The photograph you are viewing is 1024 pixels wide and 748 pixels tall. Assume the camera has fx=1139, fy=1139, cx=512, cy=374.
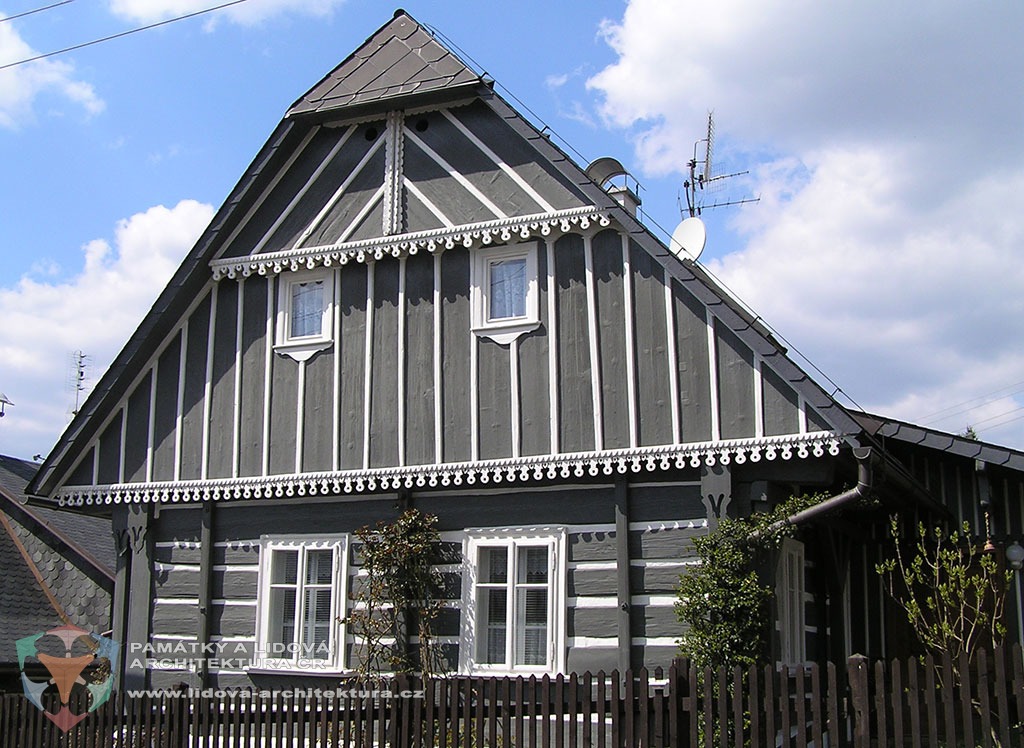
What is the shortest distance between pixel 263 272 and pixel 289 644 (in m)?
4.54

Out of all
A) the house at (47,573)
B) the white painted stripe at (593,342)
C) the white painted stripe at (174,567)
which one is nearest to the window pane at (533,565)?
the white painted stripe at (593,342)

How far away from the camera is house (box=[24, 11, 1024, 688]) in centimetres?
1177

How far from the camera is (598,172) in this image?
14.2 meters

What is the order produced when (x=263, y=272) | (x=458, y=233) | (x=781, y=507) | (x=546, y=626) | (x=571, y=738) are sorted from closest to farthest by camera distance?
(x=571, y=738)
(x=781, y=507)
(x=546, y=626)
(x=458, y=233)
(x=263, y=272)

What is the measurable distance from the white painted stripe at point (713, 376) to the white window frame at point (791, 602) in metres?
1.52

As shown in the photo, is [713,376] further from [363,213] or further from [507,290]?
[363,213]

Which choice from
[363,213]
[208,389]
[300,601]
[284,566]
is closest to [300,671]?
[300,601]

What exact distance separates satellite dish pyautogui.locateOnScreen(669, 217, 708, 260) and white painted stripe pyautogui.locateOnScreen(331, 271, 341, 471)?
14.3 feet

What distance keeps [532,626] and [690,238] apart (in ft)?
18.6

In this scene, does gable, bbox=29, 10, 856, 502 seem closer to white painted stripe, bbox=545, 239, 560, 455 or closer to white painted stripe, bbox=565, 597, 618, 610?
white painted stripe, bbox=545, 239, 560, 455

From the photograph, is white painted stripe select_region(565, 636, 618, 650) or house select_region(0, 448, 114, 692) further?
house select_region(0, 448, 114, 692)

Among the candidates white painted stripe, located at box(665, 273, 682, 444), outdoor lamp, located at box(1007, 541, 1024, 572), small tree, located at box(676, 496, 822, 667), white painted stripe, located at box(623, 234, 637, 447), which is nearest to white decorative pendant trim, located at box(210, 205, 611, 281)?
white painted stripe, located at box(623, 234, 637, 447)

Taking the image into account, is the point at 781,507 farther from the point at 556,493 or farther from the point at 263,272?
the point at 263,272

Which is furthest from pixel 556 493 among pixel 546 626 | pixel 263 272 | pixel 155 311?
pixel 155 311
